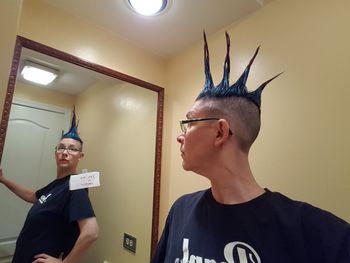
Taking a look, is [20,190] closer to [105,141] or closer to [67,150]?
[67,150]

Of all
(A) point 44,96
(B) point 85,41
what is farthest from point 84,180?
(B) point 85,41

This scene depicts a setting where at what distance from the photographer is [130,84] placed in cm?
150

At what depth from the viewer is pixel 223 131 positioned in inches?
27.6

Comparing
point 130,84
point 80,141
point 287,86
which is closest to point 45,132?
point 80,141

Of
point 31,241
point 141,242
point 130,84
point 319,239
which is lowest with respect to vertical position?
point 141,242

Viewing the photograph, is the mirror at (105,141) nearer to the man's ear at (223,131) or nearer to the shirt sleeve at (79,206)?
the shirt sleeve at (79,206)

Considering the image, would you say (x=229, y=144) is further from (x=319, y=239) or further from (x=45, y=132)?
(x=45, y=132)

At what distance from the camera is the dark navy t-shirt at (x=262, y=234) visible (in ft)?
1.76

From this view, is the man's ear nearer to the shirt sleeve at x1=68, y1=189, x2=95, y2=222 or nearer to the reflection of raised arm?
the shirt sleeve at x1=68, y1=189, x2=95, y2=222

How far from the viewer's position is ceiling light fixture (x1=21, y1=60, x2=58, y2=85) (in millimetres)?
1124

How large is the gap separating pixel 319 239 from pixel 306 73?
0.68m

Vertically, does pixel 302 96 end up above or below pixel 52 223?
above

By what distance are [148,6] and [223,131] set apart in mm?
855

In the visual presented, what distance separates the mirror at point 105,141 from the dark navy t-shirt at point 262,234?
0.69 m
